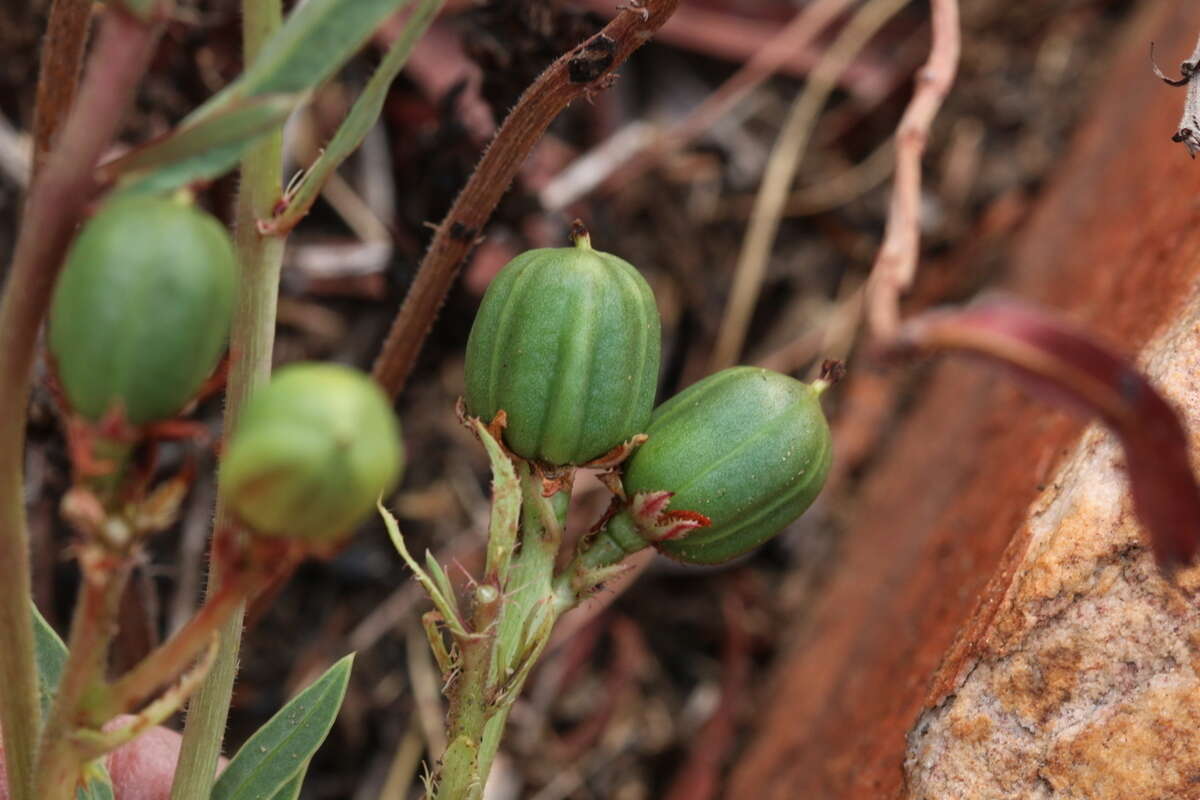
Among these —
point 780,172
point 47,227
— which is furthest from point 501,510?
point 780,172

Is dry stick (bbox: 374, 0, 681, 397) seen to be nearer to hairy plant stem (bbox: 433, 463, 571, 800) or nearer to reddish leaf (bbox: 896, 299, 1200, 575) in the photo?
hairy plant stem (bbox: 433, 463, 571, 800)

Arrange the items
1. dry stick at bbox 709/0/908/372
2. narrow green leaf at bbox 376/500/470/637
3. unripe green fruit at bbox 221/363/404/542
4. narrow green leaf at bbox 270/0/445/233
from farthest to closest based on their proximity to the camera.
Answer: dry stick at bbox 709/0/908/372 < narrow green leaf at bbox 376/500/470/637 < narrow green leaf at bbox 270/0/445/233 < unripe green fruit at bbox 221/363/404/542

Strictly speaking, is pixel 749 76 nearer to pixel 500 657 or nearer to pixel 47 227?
pixel 500 657

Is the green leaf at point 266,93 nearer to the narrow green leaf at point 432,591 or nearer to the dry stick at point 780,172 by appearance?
the narrow green leaf at point 432,591

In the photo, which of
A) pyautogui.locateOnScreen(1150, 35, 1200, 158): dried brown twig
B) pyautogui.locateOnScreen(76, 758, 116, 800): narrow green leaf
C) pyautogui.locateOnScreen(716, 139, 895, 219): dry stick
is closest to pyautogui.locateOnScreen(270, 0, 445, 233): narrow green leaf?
pyautogui.locateOnScreen(76, 758, 116, 800): narrow green leaf

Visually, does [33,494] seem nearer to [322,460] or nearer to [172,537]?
[172,537]

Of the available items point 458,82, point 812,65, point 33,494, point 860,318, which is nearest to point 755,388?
point 458,82
